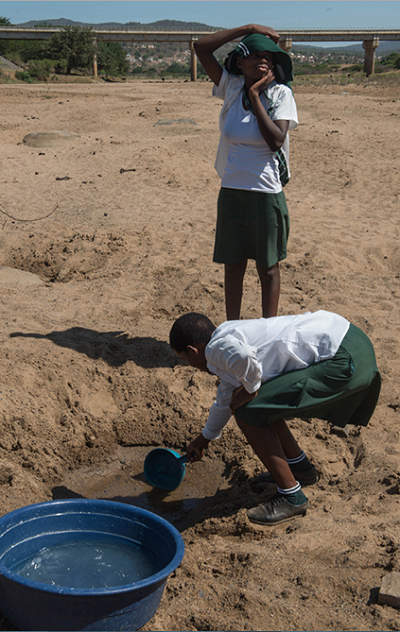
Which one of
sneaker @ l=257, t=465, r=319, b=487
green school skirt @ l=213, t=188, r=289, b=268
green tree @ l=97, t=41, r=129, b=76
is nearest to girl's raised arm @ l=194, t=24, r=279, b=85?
green school skirt @ l=213, t=188, r=289, b=268

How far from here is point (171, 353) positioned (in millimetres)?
3928

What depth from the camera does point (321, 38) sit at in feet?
92.2

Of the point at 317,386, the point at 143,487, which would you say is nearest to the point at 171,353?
the point at 143,487

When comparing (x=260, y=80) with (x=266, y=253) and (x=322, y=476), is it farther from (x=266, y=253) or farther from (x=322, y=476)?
(x=322, y=476)

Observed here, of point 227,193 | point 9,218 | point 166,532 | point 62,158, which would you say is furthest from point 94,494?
point 62,158

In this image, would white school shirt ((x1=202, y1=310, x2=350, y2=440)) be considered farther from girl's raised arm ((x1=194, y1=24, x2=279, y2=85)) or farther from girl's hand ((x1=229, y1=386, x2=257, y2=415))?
girl's raised arm ((x1=194, y1=24, x2=279, y2=85))

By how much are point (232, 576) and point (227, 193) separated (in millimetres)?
2044

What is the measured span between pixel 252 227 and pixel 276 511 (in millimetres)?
1601

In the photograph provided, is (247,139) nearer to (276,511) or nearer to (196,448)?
(196,448)

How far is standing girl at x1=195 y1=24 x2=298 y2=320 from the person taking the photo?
310 cm

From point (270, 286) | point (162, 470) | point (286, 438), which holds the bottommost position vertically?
point (162, 470)

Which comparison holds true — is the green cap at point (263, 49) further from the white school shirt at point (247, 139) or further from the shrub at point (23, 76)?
the shrub at point (23, 76)

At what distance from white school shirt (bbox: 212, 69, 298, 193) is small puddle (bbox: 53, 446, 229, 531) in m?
1.60

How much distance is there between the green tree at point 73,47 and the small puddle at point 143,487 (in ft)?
86.8
